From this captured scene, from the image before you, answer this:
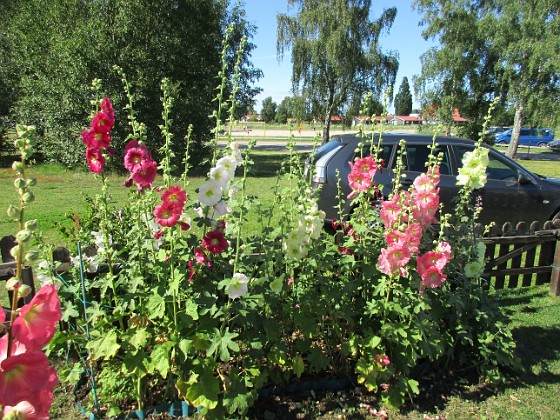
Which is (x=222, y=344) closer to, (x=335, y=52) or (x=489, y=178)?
(x=489, y=178)

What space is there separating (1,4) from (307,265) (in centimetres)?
2529

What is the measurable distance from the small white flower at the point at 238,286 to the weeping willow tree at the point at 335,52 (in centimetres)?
2094

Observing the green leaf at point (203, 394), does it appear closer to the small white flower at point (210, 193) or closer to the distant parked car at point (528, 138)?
the small white flower at point (210, 193)

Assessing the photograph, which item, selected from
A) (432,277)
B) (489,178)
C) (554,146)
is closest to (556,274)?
(489,178)

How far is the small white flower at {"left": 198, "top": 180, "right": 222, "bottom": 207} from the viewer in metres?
2.20

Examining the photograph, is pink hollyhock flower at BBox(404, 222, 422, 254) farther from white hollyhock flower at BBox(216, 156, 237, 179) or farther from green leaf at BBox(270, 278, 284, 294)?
white hollyhock flower at BBox(216, 156, 237, 179)

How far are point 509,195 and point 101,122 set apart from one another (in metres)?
6.08

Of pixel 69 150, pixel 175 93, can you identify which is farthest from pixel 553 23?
pixel 69 150

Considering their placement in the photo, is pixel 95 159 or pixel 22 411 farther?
pixel 95 159

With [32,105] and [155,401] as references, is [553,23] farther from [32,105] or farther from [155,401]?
[155,401]

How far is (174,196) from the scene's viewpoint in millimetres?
2092

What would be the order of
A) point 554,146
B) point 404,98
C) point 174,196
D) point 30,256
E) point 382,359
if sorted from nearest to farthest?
1. point 30,256
2. point 174,196
3. point 382,359
4. point 554,146
5. point 404,98

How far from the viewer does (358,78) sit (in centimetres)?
2253

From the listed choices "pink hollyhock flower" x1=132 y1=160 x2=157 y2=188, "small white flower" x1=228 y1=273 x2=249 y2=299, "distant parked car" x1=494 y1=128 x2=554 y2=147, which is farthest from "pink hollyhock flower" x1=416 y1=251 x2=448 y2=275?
"distant parked car" x1=494 y1=128 x2=554 y2=147
